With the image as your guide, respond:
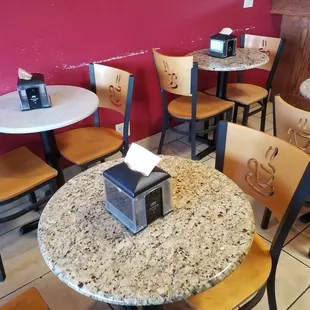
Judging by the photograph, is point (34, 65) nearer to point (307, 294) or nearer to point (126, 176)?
point (126, 176)

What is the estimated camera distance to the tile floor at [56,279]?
158 cm

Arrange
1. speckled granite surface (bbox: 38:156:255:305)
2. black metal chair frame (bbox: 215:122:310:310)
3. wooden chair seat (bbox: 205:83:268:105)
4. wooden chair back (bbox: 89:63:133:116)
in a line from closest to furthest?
speckled granite surface (bbox: 38:156:255:305) → black metal chair frame (bbox: 215:122:310:310) → wooden chair back (bbox: 89:63:133:116) → wooden chair seat (bbox: 205:83:268:105)

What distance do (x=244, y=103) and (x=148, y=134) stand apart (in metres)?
0.86

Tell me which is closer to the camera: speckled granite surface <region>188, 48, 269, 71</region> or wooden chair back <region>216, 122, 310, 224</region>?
wooden chair back <region>216, 122, 310, 224</region>

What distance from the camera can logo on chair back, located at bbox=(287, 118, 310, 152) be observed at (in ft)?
5.19

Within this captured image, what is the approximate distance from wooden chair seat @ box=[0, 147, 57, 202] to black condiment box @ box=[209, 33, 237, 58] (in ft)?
5.24

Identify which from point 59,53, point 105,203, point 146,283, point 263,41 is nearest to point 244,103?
point 263,41

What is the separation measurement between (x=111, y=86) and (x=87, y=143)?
413 mm

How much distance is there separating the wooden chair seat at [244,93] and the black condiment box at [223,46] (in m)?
0.35

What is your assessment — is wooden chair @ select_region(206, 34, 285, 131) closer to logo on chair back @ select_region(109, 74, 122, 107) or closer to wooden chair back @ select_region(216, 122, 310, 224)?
logo on chair back @ select_region(109, 74, 122, 107)

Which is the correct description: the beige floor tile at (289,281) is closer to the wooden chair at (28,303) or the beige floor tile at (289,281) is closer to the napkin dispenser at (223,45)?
the wooden chair at (28,303)

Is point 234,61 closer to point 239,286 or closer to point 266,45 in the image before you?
point 266,45

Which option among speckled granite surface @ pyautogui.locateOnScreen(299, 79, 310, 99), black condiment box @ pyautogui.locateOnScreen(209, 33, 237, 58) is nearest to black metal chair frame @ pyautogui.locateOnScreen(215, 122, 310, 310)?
speckled granite surface @ pyautogui.locateOnScreen(299, 79, 310, 99)

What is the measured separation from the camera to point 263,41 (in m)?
2.91
